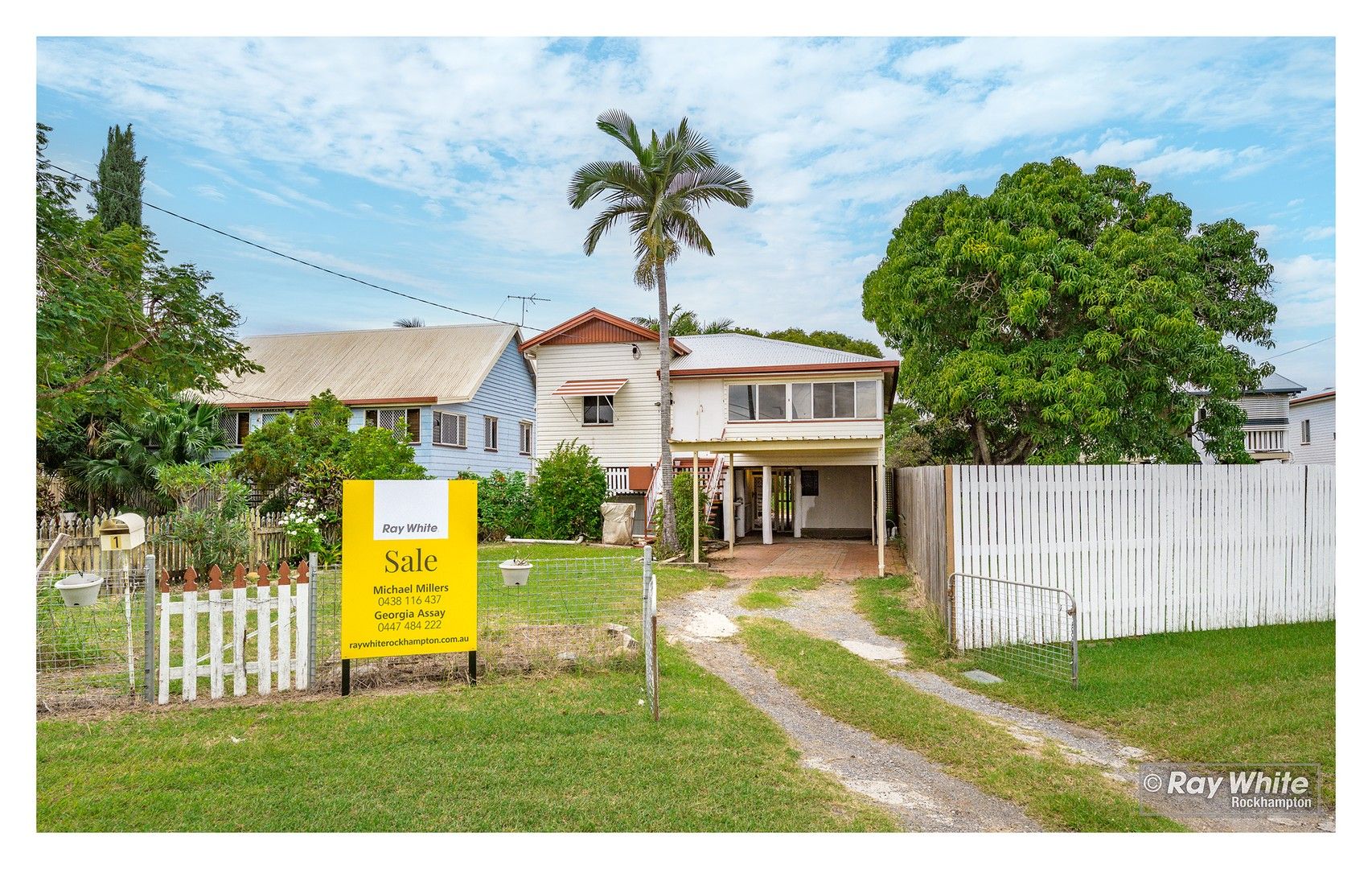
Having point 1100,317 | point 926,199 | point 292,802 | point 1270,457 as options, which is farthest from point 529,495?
point 1270,457

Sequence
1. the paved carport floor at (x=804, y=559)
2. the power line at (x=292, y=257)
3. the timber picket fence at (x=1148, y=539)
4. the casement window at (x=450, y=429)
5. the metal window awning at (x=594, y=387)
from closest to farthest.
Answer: the power line at (x=292, y=257) < the timber picket fence at (x=1148, y=539) < the paved carport floor at (x=804, y=559) < the metal window awning at (x=594, y=387) < the casement window at (x=450, y=429)

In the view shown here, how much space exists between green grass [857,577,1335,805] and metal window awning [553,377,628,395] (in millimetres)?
13980

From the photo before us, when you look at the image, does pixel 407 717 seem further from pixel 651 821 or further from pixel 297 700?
pixel 651 821

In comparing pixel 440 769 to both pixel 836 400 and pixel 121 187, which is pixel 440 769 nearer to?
pixel 836 400

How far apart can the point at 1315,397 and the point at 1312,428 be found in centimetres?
131

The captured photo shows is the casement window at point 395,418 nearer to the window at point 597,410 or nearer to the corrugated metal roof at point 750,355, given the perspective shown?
the window at point 597,410

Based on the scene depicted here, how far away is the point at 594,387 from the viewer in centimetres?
2203

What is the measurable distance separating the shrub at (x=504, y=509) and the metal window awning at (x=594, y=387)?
315 cm

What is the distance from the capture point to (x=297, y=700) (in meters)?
6.14

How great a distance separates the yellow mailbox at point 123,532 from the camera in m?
9.34

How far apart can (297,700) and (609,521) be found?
1310 cm

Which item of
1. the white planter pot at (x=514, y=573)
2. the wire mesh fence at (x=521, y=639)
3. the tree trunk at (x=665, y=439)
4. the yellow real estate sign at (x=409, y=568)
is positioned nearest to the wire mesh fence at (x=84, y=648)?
the wire mesh fence at (x=521, y=639)

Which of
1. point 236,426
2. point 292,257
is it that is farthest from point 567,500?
point 236,426

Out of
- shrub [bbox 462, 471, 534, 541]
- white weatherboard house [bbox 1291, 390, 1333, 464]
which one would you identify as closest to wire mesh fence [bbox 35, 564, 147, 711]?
shrub [bbox 462, 471, 534, 541]
